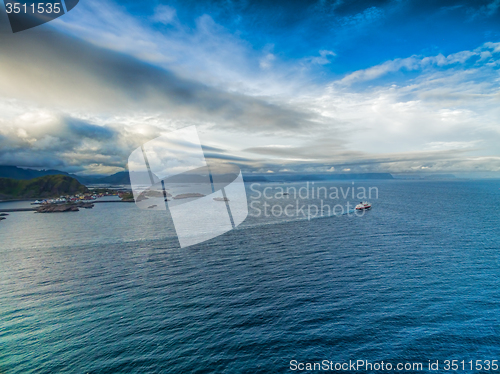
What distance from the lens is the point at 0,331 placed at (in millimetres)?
25969

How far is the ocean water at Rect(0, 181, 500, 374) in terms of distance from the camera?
22.7 m

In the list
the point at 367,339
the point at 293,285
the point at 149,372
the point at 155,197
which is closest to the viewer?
the point at 149,372

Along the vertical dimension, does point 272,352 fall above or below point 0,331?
below

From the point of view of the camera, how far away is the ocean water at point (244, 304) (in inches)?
895

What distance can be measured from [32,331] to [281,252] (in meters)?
42.4

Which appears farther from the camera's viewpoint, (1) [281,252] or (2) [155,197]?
(2) [155,197]

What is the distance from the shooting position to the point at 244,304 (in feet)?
103

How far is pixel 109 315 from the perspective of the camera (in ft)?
94.5

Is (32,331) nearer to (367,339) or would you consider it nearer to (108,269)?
(108,269)

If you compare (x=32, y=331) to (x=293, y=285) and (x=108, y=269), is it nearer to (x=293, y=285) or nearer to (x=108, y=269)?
(x=108, y=269)

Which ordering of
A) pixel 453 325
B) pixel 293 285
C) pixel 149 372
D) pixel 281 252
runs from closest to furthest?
pixel 149 372, pixel 453 325, pixel 293 285, pixel 281 252

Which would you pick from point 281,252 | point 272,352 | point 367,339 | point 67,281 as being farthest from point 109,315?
point 281,252

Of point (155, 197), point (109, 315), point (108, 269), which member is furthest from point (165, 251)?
point (155, 197)

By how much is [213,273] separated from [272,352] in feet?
66.9
